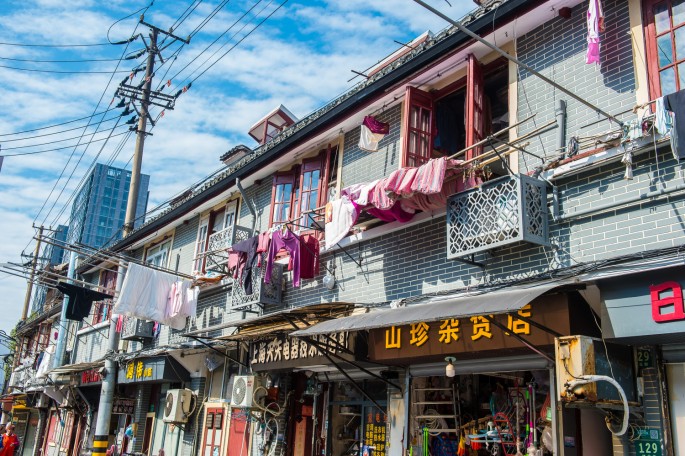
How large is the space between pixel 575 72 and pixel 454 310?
3918 millimetres

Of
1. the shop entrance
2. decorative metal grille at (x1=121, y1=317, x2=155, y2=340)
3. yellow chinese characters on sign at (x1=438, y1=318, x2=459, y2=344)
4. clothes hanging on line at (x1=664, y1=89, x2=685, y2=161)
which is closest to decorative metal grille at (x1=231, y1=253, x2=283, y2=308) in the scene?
the shop entrance

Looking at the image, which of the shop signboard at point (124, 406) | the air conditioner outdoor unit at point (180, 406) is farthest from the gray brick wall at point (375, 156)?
the shop signboard at point (124, 406)

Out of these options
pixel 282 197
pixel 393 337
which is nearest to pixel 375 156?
pixel 282 197

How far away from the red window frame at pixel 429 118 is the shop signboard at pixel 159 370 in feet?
33.2

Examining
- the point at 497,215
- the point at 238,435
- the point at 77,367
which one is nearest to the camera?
the point at 497,215

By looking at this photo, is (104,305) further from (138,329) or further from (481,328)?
(481,328)

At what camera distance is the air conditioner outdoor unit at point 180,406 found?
1698cm

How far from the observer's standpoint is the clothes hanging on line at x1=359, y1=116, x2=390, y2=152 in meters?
12.2

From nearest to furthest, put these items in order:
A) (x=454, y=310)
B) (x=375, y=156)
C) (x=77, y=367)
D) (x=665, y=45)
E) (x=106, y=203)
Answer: (x=454, y=310)
(x=665, y=45)
(x=375, y=156)
(x=77, y=367)
(x=106, y=203)

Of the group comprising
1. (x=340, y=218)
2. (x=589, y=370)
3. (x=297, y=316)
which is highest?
(x=340, y=218)

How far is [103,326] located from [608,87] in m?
21.0

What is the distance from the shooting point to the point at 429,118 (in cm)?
1144

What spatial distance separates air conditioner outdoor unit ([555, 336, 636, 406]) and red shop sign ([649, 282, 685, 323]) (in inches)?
29.9

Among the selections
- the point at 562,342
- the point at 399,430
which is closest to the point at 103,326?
the point at 399,430
